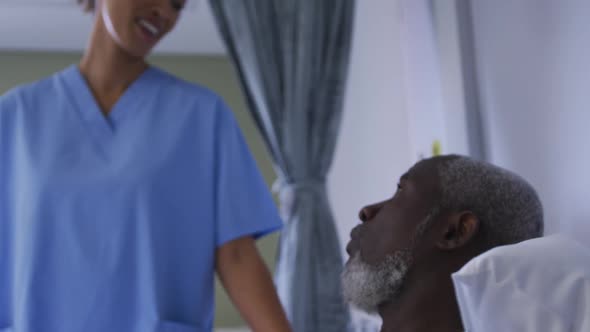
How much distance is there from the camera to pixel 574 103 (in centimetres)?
139

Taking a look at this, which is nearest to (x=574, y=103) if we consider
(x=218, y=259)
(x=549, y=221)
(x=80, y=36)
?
(x=549, y=221)

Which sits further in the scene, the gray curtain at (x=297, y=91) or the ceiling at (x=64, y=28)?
the ceiling at (x=64, y=28)

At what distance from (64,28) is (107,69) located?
184cm

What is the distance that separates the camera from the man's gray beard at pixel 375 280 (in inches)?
51.2

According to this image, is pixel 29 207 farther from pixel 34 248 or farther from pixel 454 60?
pixel 454 60

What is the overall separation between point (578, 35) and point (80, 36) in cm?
235

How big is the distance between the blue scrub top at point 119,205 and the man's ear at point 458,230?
0.32m

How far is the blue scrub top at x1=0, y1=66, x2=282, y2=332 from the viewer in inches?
52.7

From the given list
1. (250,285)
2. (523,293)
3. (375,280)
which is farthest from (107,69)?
(523,293)

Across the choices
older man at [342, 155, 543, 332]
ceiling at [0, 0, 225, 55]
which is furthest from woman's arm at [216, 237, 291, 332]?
ceiling at [0, 0, 225, 55]

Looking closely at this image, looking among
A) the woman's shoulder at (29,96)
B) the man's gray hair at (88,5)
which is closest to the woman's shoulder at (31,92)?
the woman's shoulder at (29,96)

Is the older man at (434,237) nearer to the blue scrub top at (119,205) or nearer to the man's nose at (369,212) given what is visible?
the man's nose at (369,212)

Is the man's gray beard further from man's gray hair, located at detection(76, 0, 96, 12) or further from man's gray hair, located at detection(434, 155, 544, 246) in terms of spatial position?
man's gray hair, located at detection(76, 0, 96, 12)

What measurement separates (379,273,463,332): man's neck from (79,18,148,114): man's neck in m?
0.63
